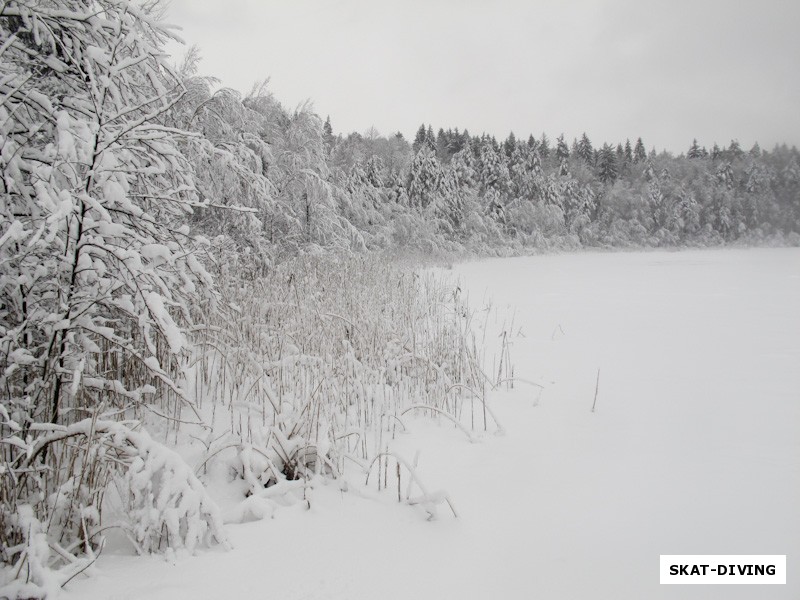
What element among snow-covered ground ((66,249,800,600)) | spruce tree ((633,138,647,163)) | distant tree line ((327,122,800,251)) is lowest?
snow-covered ground ((66,249,800,600))

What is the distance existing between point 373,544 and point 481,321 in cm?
541

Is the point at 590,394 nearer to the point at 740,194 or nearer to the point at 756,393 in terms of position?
the point at 756,393

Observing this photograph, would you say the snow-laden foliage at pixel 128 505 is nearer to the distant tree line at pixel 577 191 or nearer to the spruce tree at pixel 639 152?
the distant tree line at pixel 577 191

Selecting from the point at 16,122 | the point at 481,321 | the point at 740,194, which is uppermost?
the point at 740,194

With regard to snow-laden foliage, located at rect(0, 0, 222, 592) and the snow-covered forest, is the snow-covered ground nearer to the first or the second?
the snow-covered forest

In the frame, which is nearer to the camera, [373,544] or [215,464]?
[373,544]

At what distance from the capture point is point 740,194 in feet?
164

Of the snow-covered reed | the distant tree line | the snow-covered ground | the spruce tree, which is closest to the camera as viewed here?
the snow-covered ground

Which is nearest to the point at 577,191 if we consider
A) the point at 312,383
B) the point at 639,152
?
the point at 639,152

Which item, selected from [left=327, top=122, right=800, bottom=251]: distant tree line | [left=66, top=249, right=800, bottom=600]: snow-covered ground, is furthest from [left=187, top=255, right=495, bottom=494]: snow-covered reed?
[left=327, top=122, right=800, bottom=251]: distant tree line

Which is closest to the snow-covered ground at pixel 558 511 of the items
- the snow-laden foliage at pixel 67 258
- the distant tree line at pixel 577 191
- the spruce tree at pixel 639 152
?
the snow-laden foliage at pixel 67 258

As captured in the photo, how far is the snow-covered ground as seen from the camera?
5.69ft

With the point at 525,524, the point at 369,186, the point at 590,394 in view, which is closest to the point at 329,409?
the point at 525,524

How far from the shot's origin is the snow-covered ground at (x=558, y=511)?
1.73m
